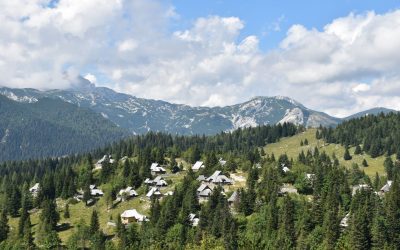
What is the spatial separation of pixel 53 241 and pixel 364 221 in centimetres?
8638

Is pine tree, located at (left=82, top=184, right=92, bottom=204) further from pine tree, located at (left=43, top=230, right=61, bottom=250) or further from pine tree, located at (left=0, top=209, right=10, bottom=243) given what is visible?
pine tree, located at (left=43, top=230, right=61, bottom=250)

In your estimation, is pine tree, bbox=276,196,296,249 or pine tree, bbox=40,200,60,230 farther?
pine tree, bbox=40,200,60,230

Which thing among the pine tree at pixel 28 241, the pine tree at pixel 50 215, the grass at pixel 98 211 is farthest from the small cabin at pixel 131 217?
the pine tree at pixel 28 241

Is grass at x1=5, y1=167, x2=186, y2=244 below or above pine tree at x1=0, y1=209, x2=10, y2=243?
above

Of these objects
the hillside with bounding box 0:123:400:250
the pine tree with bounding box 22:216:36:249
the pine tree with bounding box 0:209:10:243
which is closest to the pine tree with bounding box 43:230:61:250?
the hillside with bounding box 0:123:400:250

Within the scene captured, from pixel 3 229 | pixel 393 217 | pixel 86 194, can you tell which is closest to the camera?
pixel 393 217

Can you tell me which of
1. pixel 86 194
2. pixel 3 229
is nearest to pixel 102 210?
pixel 86 194

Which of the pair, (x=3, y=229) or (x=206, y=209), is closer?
(x=206, y=209)

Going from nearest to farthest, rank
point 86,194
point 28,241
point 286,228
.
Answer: point 286,228 < point 28,241 < point 86,194

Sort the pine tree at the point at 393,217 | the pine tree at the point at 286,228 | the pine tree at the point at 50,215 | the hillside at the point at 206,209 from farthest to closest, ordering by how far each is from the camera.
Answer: the pine tree at the point at 50,215
the hillside at the point at 206,209
the pine tree at the point at 286,228
the pine tree at the point at 393,217

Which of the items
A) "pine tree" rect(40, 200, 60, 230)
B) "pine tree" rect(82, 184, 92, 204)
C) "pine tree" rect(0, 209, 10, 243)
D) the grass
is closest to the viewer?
"pine tree" rect(40, 200, 60, 230)

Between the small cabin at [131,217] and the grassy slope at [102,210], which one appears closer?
the small cabin at [131,217]

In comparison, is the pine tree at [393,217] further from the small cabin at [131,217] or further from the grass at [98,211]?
the grass at [98,211]

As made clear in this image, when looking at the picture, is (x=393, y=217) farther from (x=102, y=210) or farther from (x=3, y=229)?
(x=3, y=229)
